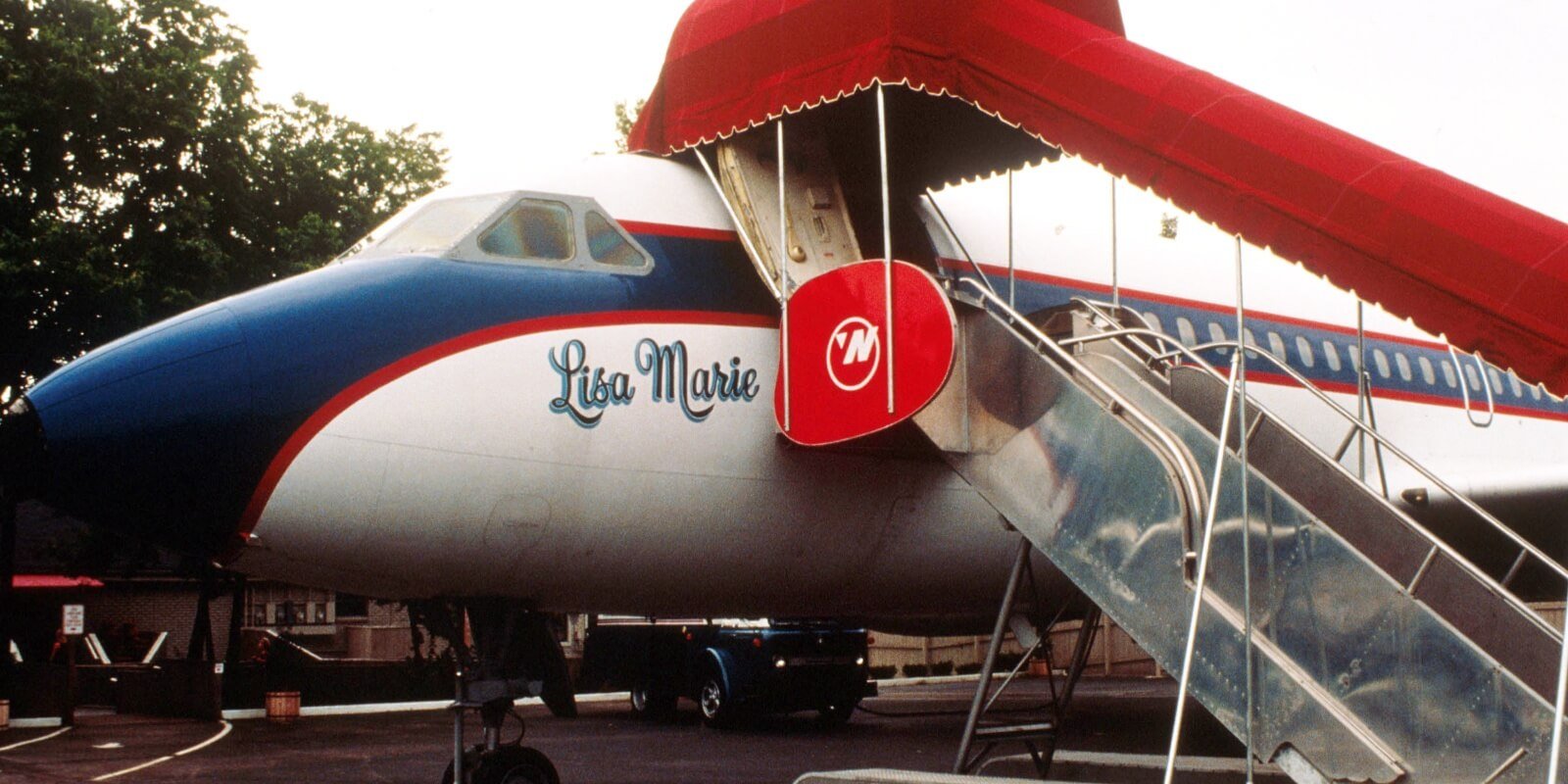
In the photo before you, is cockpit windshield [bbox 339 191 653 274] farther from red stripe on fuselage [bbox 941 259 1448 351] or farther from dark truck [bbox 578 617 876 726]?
dark truck [bbox 578 617 876 726]

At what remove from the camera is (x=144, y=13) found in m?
32.9

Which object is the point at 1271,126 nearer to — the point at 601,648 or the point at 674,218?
the point at 674,218

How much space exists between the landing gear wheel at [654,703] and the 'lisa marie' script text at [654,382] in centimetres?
1464

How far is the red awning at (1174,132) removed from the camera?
5.62 meters

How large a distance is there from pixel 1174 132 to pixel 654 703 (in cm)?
1739

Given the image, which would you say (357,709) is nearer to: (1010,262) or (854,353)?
(1010,262)

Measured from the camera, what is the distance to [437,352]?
7.47 metres

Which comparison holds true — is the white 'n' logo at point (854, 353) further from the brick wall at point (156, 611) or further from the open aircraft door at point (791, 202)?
the brick wall at point (156, 611)

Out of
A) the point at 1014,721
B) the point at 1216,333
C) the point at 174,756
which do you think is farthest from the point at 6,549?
the point at 174,756

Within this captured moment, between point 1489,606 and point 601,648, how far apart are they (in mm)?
17994

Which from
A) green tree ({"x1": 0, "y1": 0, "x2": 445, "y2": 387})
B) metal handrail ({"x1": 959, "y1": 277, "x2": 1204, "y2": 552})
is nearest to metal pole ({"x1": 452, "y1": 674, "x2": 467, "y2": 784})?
metal handrail ({"x1": 959, "y1": 277, "x2": 1204, "y2": 552})

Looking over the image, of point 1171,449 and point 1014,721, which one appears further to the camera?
point 1014,721

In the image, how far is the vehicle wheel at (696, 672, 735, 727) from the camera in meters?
20.5

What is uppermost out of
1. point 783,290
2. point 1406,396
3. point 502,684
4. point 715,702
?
point 783,290
